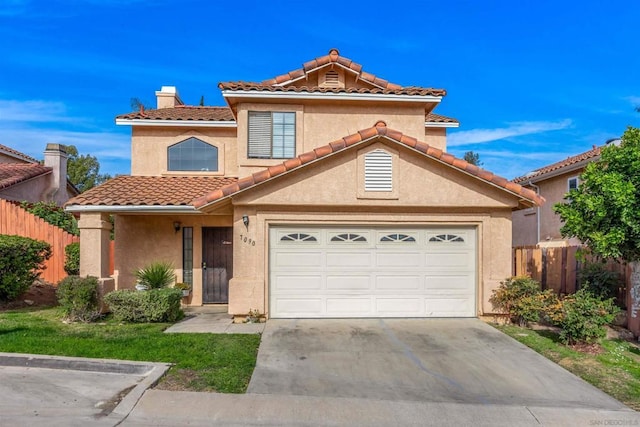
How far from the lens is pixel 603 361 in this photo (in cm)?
789

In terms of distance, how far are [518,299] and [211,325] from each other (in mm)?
6795

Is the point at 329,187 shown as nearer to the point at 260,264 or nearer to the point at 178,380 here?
the point at 260,264

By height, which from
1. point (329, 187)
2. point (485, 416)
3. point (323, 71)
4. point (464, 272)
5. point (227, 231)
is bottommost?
point (485, 416)

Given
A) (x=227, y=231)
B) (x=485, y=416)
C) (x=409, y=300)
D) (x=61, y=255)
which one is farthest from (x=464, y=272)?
(x=61, y=255)

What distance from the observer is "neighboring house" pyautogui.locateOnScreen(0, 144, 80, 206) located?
18391 millimetres

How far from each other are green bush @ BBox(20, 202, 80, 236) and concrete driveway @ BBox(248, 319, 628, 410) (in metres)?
11.0

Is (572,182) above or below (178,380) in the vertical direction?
above

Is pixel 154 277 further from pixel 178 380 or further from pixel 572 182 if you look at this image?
pixel 572 182

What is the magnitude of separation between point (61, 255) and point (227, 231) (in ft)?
19.8

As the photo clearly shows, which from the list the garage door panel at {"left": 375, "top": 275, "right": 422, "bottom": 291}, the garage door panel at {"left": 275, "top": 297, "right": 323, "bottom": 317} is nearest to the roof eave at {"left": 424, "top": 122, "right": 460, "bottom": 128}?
the garage door panel at {"left": 375, "top": 275, "right": 422, "bottom": 291}

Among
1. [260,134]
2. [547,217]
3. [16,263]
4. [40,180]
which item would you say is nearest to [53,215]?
[40,180]

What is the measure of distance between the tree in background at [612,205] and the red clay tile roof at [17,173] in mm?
19229

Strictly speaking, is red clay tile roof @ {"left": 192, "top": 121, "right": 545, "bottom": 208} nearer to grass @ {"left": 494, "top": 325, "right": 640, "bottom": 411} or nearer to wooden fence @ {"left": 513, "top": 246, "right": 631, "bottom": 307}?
wooden fence @ {"left": 513, "top": 246, "right": 631, "bottom": 307}

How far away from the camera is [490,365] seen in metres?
7.52
